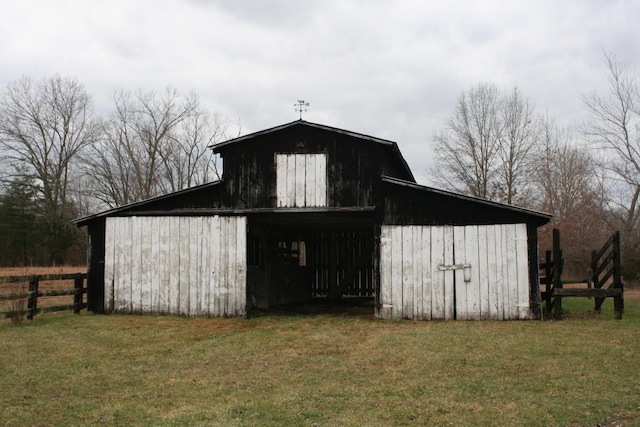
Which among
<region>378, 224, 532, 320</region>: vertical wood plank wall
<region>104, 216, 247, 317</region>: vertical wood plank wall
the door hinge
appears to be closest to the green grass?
<region>378, 224, 532, 320</region>: vertical wood plank wall

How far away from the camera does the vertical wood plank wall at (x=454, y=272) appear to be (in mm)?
13914

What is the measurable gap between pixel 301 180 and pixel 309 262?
29.8 feet

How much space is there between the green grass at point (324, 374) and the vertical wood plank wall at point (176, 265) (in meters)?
1.84

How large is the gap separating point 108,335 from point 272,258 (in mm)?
8130

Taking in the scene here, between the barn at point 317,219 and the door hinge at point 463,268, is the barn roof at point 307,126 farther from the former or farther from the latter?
the door hinge at point 463,268

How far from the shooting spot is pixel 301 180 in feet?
49.9

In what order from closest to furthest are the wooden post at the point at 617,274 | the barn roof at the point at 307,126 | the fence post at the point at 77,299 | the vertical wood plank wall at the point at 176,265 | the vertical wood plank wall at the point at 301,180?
the wooden post at the point at 617,274, the barn roof at the point at 307,126, the vertical wood plank wall at the point at 301,180, the vertical wood plank wall at the point at 176,265, the fence post at the point at 77,299

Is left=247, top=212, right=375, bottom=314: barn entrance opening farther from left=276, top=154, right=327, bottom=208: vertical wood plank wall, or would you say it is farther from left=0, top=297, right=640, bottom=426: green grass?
left=0, top=297, right=640, bottom=426: green grass

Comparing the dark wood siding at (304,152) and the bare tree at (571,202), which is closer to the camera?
the dark wood siding at (304,152)

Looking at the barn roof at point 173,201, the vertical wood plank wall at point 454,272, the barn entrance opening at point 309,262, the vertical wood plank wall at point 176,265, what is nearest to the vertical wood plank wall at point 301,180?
the barn entrance opening at point 309,262

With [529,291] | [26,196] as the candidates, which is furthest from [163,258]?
[26,196]

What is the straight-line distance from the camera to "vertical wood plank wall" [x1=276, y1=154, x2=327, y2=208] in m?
15.1

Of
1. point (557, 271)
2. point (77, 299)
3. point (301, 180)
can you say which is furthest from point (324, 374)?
point (77, 299)

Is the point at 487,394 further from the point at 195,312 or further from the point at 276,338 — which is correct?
the point at 195,312
